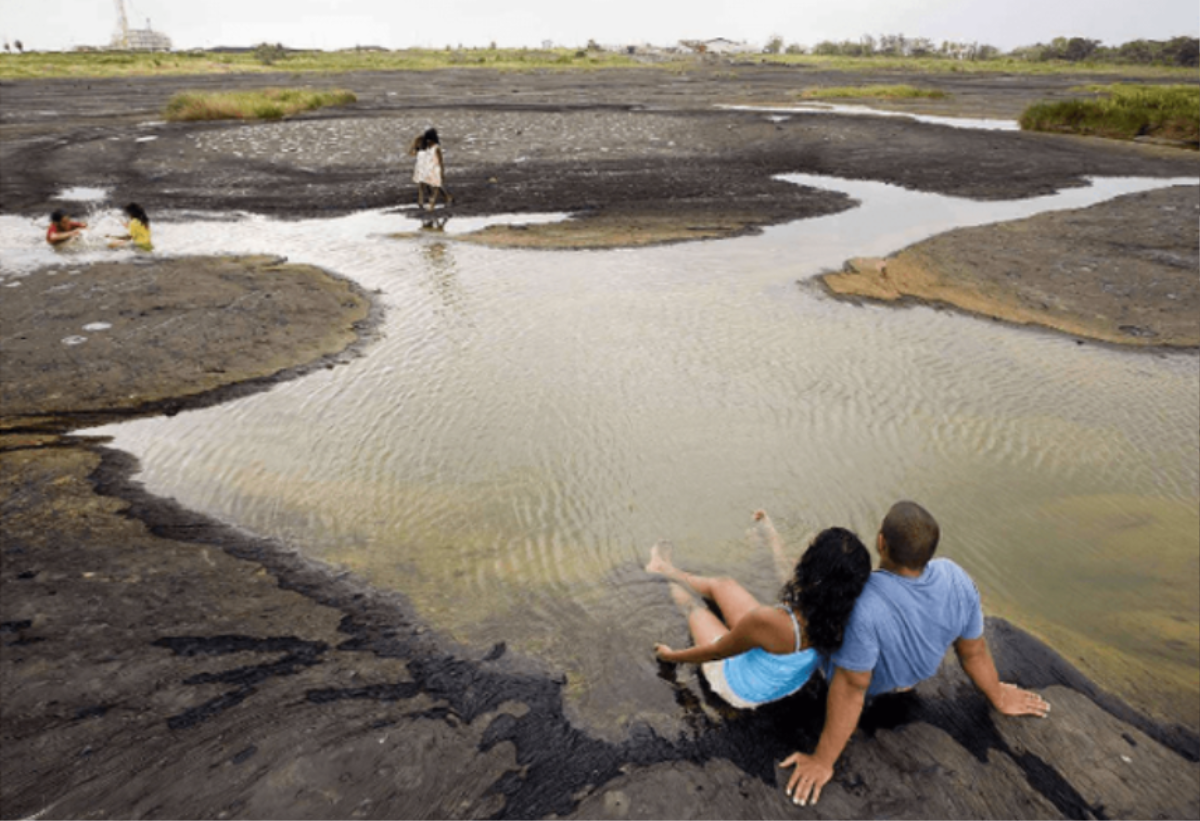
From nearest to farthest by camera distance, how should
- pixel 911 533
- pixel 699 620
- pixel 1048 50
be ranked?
pixel 911 533
pixel 699 620
pixel 1048 50

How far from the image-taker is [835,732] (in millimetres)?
3246

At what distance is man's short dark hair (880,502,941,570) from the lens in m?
3.11

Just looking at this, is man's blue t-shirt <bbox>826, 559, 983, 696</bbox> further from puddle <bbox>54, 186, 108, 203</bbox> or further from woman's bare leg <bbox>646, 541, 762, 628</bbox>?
puddle <bbox>54, 186, 108, 203</bbox>

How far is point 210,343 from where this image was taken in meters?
8.66

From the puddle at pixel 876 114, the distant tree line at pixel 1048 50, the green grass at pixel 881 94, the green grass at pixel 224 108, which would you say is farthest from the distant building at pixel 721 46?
the green grass at pixel 224 108

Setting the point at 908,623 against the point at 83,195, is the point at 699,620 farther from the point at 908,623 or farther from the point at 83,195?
the point at 83,195

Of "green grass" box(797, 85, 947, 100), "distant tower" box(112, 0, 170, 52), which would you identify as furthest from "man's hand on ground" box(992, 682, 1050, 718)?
"distant tower" box(112, 0, 170, 52)

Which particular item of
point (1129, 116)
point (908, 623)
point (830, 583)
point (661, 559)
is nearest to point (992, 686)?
point (908, 623)

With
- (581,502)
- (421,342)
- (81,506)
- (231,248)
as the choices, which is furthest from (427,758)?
(231,248)

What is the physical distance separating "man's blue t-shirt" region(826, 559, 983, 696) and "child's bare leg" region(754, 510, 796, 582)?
138 cm

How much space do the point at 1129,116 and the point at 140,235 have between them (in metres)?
33.0

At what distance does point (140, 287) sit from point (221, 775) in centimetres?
935

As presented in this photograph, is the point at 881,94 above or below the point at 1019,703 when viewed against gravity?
above

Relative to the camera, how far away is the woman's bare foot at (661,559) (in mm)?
4938
